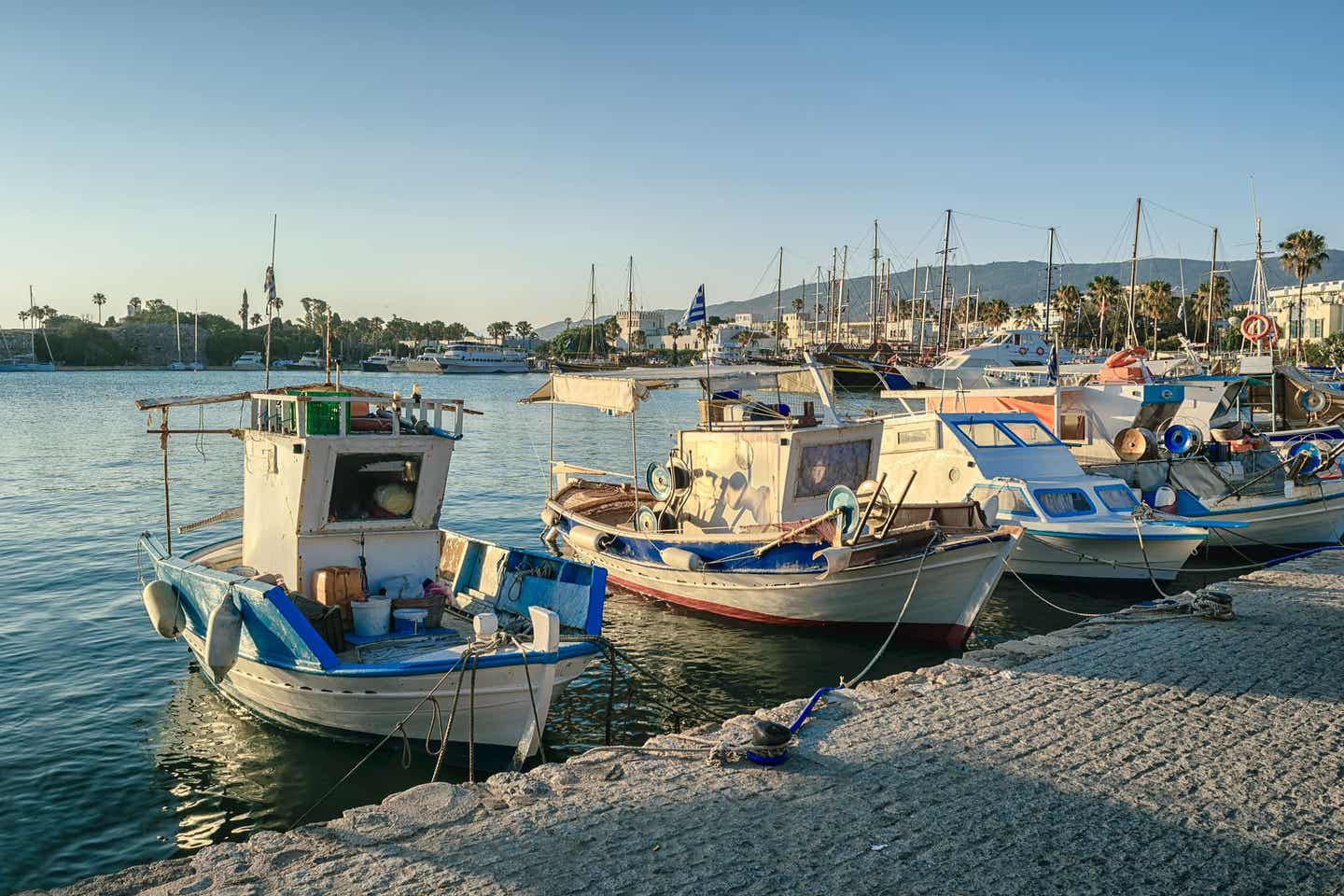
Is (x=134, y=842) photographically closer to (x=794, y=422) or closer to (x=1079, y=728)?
(x=1079, y=728)

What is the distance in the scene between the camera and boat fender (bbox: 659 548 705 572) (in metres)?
15.1

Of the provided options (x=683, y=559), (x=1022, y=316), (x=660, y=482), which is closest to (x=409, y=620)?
(x=683, y=559)

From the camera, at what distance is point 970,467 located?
18.0m

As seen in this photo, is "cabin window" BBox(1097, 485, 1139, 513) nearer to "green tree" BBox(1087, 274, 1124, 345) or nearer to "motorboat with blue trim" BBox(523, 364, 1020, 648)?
"motorboat with blue trim" BBox(523, 364, 1020, 648)

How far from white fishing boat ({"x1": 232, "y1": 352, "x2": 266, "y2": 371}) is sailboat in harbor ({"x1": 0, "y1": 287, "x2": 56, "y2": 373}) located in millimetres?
26674

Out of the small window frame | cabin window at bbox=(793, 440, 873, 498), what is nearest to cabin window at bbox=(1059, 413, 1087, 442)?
the small window frame

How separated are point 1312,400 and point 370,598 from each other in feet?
110

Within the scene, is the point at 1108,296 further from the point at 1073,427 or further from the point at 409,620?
the point at 409,620

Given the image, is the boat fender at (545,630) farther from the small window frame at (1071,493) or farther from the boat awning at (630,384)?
the small window frame at (1071,493)

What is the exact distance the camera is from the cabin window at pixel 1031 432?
19.0 metres

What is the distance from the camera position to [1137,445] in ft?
72.7

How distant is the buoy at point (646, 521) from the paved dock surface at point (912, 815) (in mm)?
7969

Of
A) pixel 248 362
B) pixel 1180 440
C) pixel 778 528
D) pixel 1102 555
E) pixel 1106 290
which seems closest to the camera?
pixel 778 528

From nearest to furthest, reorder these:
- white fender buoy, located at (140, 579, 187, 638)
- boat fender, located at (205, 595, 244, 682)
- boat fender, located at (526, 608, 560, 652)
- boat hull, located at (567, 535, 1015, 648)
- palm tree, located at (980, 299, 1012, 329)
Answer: boat fender, located at (526, 608, 560, 652)
boat fender, located at (205, 595, 244, 682)
white fender buoy, located at (140, 579, 187, 638)
boat hull, located at (567, 535, 1015, 648)
palm tree, located at (980, 299, 1012, 329)
